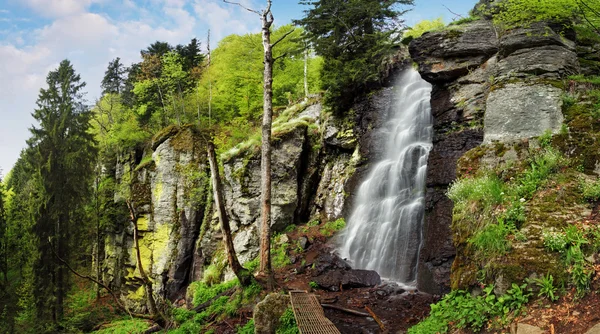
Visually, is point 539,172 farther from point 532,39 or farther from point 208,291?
point 208,291

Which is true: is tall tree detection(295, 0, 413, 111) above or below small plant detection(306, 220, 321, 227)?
above

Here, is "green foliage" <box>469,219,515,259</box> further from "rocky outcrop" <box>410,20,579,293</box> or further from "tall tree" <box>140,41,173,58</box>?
"tall tree" <box>140,41,173,58</box>

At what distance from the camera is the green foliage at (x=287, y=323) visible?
7.00 meters

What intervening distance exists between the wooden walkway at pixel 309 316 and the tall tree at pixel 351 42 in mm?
10602

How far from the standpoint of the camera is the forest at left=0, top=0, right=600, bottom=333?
905 cm

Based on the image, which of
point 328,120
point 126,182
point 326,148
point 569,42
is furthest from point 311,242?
point 126,182

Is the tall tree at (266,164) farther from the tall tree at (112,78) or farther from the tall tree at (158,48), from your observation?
the tall tree at (112,78)

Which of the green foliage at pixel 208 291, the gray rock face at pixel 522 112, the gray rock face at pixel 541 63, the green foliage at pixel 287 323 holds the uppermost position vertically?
the gray rock face at pixel 541 63

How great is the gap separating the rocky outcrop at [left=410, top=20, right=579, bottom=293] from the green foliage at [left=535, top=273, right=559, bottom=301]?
3.62 m

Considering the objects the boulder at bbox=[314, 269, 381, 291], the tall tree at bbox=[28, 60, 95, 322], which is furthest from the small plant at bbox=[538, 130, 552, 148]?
the tall tree at bbox=[28, 60, 95, 322]

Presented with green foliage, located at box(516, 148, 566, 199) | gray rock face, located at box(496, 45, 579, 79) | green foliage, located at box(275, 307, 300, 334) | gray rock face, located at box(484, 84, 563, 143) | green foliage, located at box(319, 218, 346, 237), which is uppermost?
gray rock face, located at box(496, 45, 579, 79)

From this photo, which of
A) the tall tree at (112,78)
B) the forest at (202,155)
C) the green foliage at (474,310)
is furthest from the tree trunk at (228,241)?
the tall tree at (112,78)

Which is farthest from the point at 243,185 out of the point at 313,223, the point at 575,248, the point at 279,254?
the point at 575,248

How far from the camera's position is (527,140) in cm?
670
